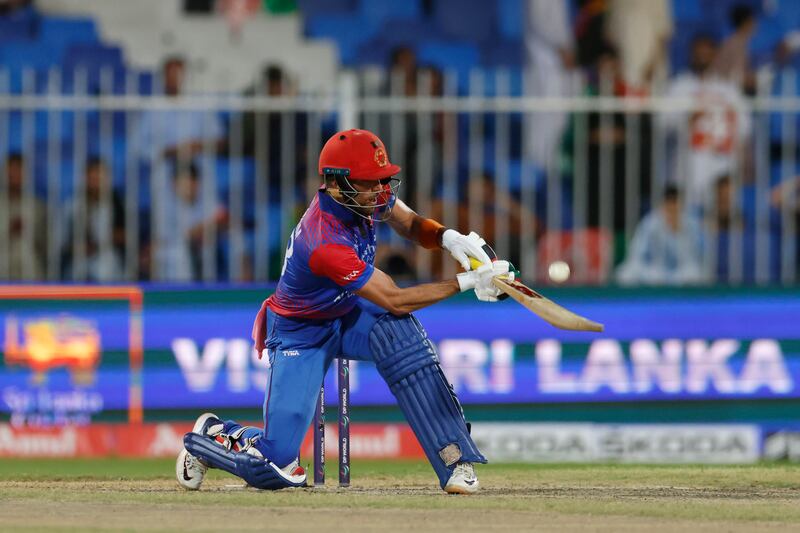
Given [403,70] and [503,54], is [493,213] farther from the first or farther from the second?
[503,54]

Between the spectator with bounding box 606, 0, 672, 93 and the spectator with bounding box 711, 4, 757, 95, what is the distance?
512mm

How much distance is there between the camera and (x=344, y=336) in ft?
28.4

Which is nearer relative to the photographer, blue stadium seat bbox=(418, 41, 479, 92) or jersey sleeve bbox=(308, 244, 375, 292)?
jersey sleeve bbox=(308, 244, 375, 292)

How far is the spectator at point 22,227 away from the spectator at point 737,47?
19.5ft

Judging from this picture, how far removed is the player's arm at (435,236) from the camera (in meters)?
8.43

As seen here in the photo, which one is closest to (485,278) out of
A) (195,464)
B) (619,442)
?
(195,464)

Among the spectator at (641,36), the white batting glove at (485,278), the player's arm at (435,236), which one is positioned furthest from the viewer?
the spectator at (641,36)

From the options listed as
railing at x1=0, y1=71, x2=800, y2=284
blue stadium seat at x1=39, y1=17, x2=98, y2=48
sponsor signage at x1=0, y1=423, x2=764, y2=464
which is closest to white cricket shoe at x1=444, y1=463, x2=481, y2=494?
sponsor signage at x1=0, y1=423, x2=764, y2=464

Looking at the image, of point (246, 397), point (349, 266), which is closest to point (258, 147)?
point (246, 397)

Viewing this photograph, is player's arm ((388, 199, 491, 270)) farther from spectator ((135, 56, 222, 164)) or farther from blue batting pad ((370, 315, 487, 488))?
spectator ((135, 56, 222, 164))

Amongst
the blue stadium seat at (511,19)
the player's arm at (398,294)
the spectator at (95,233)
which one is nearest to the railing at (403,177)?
the spectator at (95,233)

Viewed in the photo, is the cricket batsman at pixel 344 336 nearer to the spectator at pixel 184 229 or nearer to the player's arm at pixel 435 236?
the player's arm at pixel 435 236

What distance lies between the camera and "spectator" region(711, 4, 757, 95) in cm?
1441

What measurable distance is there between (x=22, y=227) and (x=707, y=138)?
18.2 ft
